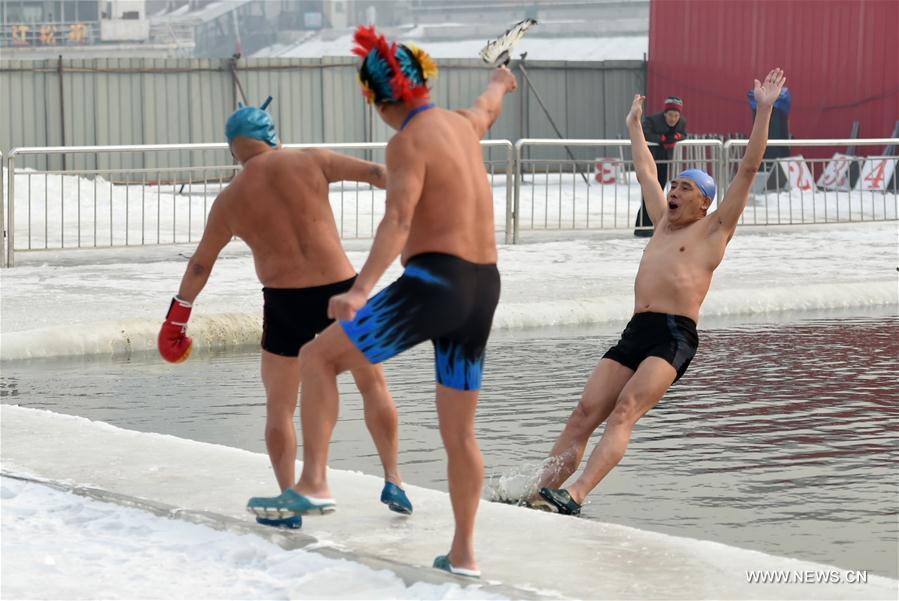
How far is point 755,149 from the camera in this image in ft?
22.6

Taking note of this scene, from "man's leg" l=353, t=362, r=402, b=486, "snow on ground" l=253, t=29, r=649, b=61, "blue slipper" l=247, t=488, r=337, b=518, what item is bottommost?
"blue slipper" l=247, t=488, r=337, b=518

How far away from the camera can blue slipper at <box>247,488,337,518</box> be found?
5.88 m

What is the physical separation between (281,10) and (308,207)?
330 ft

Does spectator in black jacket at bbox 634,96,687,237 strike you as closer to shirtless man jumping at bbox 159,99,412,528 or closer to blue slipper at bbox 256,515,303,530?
shirtless man jumping at bbox 159,99,412,528

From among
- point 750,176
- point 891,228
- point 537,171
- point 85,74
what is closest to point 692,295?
point 750,176

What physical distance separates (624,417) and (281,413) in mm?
1550

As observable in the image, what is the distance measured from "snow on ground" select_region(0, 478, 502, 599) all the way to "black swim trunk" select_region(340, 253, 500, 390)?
72 centimetres

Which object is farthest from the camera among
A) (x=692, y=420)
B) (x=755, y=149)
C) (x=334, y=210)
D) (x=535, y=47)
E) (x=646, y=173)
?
(x=535, y=47)

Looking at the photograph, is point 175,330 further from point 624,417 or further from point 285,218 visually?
point 624,417

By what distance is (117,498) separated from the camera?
6.45 meters

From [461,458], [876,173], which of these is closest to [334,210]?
[876,173]

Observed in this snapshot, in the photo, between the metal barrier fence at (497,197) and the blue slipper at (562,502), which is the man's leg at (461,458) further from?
the metal barrier fence at (497,197)

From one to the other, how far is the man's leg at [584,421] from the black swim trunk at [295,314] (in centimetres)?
136

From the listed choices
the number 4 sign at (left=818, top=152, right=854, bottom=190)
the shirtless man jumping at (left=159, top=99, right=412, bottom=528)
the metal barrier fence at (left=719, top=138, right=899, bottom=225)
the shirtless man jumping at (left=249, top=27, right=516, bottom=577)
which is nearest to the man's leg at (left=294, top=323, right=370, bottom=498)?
the shirtless man jumping at (left=249, top=27, right=516, bottom=577)
